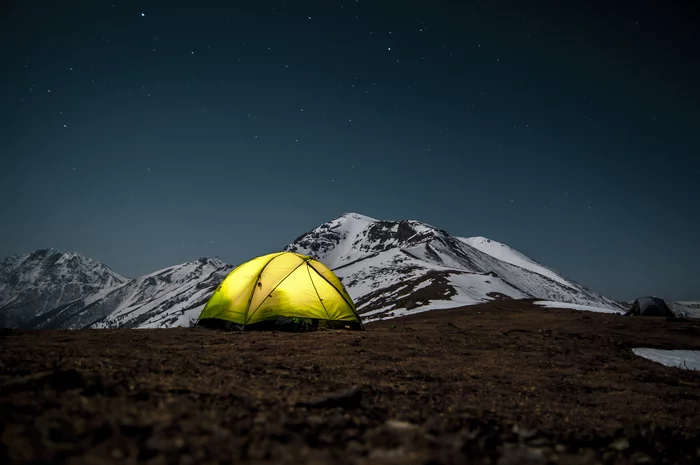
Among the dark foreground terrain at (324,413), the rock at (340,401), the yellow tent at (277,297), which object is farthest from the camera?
the yellow tent at (277,297)

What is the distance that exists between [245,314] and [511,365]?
10.8 metres

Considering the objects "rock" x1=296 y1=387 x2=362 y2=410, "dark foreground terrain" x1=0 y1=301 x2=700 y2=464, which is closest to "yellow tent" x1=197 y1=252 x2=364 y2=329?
"dark foreground terrain" x1=0 y1=301 x2=700 y2=464

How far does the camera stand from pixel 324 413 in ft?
12.4

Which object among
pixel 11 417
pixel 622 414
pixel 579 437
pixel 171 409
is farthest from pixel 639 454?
pixel 11 417

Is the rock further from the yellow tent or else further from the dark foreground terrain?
the yellow tent

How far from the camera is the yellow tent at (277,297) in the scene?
1570 cm

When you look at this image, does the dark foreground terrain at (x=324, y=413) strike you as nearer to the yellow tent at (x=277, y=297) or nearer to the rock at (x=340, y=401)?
the rock at (x=340, y=401)

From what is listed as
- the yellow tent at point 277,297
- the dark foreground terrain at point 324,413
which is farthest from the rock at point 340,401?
the yellow tent at point 277,297

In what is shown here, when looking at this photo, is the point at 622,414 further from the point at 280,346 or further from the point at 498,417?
the point at 280,346

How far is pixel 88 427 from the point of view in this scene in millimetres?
2654

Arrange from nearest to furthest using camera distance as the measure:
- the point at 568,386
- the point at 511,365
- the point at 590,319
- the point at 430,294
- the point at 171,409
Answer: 1. the point at 171,409
2. the point at 568,386
3. the point at 511,365
4. the point at 590,319
5. the point at 430,294

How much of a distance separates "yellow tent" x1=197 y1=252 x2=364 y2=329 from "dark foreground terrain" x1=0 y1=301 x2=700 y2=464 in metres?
6.76

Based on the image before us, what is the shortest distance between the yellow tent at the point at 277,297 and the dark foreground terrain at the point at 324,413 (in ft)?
22.2

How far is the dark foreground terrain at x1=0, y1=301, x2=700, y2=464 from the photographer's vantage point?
259 cm
